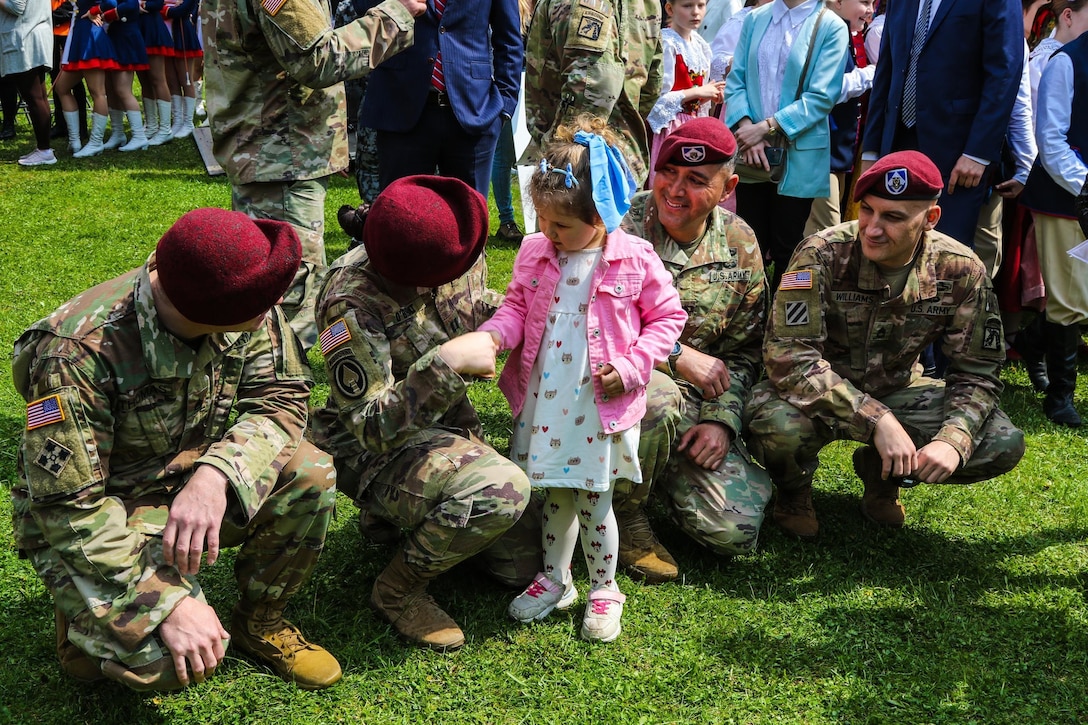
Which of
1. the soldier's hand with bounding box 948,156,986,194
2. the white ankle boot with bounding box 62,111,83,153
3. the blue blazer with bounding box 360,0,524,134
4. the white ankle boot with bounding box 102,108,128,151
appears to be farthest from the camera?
the white ankle boot with bounding box 102,108,128,151

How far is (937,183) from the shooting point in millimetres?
3770

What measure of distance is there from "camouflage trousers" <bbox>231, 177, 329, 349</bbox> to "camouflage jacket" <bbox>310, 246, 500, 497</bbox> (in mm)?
1140

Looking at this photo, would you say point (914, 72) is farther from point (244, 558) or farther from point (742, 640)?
point (244, 558)

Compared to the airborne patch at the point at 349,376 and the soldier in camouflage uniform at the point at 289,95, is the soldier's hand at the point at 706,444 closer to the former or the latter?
the airborne patch at the point at 349,376

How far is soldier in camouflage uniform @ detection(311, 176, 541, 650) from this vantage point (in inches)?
120

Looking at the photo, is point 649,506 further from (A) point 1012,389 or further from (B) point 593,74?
(A) point 1012,389

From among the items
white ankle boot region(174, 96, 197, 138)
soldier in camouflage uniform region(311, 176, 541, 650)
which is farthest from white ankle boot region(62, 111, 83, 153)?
soldier in camouflage uniform region(311, 176, 541, 650)

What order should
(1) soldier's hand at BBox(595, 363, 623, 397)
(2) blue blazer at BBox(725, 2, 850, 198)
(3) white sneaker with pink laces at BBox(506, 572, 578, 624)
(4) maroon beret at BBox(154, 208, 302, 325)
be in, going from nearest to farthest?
(4) maroon beret at BBox(154, 208, 302, 325) → (1) soldier's hand at BBox(595, 363, 623, 397) → (3) white sneaker with pink laces at BBox(506, 572, 578, 624) → (2) blue blazer at BBox(725, 2, 850, 198)

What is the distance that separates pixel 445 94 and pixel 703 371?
2.48 metres

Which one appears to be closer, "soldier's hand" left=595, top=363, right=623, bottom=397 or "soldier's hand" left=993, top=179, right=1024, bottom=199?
"soldier's hand" left=595, top=363, right=623, bottom=397

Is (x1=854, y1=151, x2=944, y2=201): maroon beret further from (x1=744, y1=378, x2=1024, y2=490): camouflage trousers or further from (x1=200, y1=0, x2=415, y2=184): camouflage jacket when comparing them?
(x1=200, y1=0, x2=415, y2=184): camouflage jacket

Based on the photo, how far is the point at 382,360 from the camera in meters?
3.21

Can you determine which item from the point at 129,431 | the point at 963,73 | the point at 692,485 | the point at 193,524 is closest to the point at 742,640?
the point at 692,485

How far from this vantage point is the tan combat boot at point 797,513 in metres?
4.13
